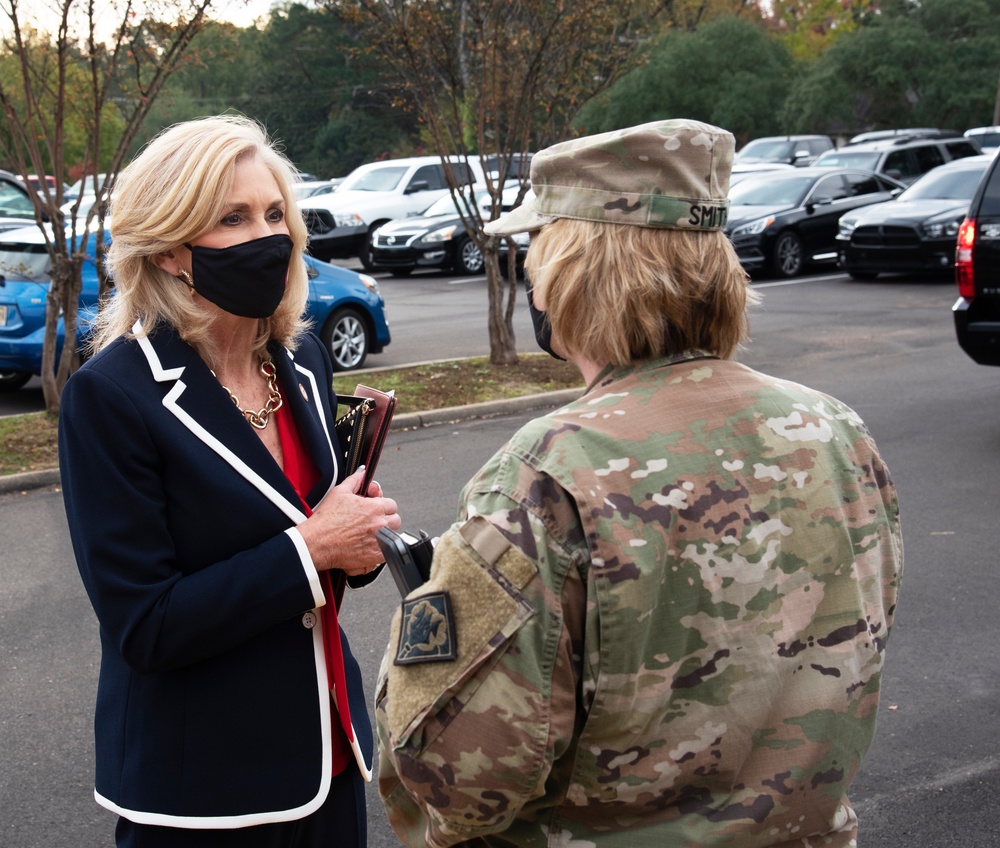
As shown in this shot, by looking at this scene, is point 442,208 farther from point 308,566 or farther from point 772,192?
point 308,566

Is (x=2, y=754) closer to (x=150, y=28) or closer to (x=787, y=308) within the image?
(x=150, y=28)

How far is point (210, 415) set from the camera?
2.19 meters

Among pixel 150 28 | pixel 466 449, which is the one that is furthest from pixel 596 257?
pixel 150 28

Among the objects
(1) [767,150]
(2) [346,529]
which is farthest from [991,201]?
(1) [767,150]

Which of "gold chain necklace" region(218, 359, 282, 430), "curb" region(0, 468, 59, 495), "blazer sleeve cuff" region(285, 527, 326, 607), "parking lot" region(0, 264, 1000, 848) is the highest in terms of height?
"gold chain necklace" region(218, 359, 282, 430)

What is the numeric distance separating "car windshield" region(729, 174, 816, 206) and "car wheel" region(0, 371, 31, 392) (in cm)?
1176

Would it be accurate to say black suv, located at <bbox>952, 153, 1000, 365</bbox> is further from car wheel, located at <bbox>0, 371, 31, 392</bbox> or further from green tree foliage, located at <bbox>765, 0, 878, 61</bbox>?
green tree foliage, located at <bbox>765, 0, 878, 61</bbox>

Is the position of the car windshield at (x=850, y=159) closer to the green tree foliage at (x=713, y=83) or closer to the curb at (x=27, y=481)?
the green tree foliage at (x=713, y=83)

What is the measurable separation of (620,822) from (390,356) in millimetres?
11119

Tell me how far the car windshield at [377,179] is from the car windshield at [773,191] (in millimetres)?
7068

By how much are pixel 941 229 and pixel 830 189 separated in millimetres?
3037

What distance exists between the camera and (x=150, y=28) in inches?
336

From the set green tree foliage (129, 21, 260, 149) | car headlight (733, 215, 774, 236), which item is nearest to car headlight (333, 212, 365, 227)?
green tree foliage (129, 21, 260, 149)

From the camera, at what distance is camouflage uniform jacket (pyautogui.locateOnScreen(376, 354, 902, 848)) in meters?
1.47
